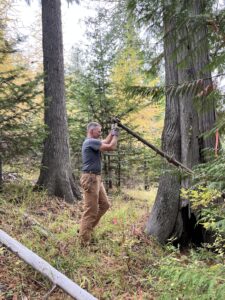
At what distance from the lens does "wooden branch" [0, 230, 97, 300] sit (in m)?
3.25

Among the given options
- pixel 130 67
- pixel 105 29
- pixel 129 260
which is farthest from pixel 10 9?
pixel 129 260

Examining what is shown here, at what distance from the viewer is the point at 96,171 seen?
5230mm

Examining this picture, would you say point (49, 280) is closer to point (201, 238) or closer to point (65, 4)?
point (201, 238)

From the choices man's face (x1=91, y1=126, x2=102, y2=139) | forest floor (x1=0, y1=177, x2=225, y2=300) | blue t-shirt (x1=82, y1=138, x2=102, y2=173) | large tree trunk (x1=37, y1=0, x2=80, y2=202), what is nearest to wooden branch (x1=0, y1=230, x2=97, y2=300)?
forest floor (x1=0, y1=177, x2=225, y2=300)

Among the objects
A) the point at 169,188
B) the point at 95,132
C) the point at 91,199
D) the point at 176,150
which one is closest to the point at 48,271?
the point at 91,199

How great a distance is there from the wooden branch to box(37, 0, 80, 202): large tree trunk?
341cm

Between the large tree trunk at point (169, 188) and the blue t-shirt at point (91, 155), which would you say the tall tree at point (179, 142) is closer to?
the large tree trunk at point (169, 188)

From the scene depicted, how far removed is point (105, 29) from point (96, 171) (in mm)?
5517

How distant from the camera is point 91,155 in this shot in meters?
5.25

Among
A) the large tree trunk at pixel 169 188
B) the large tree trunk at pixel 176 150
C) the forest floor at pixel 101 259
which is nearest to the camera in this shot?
the forest floor at pixel 101 259

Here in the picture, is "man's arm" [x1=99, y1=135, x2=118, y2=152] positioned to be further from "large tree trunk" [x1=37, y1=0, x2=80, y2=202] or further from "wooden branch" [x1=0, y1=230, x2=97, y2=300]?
"large tree trunk" [x1=37, y1=0, x2=80, y2=202]

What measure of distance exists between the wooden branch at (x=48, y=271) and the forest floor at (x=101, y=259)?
0.24 metres

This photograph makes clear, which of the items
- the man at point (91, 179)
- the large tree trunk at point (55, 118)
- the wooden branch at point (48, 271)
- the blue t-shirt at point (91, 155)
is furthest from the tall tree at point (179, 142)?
the large tree trunk at point (55, 118)

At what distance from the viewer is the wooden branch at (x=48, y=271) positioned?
3250mm
